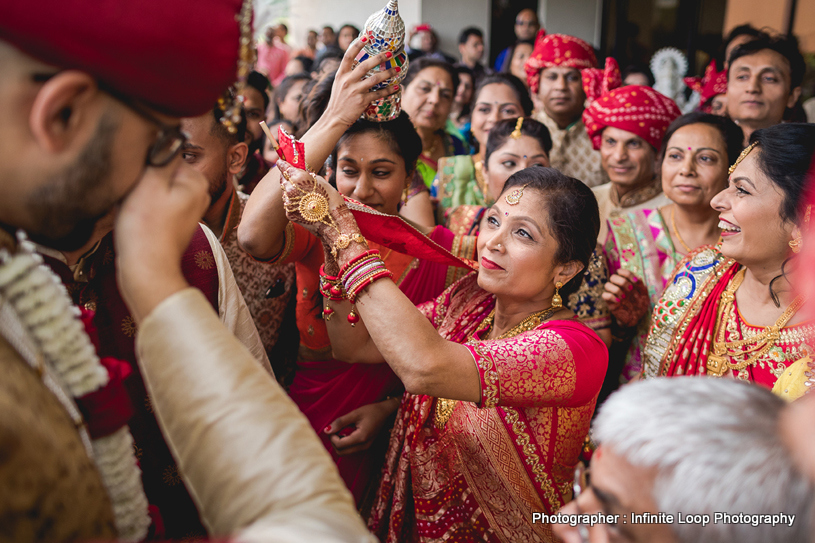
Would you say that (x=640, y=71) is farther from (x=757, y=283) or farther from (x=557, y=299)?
(x=557, y=299)

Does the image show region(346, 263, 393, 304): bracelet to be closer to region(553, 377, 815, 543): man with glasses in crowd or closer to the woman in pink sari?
the woman in pink sari

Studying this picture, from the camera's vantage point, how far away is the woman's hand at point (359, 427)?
201cm

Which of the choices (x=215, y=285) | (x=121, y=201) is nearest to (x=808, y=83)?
→ (x=215, y=285)

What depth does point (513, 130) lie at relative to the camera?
307 centimetres

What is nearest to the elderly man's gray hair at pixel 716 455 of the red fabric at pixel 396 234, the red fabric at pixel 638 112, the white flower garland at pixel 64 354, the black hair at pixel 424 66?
the white flower garland at pixel 64 354

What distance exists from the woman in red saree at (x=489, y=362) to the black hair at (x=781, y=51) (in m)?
2.53

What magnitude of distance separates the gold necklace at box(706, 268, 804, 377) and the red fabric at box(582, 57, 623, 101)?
6.85 ft

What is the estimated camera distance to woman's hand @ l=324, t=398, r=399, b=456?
2.01m

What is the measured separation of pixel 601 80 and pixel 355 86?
2886 millimetres

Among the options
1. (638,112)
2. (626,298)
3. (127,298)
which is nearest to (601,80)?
(638,112)

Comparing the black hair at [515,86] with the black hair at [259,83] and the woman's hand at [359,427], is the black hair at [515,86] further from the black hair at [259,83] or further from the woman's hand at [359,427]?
the woman's hand at [359,427]

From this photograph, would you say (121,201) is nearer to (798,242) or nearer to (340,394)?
(340,394)

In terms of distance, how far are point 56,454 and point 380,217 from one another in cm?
120

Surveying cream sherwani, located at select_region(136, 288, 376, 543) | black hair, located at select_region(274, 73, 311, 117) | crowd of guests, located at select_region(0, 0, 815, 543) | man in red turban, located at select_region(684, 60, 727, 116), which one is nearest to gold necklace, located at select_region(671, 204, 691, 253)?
crowd of guests, located at select_region(0, 0, 815, 543)
